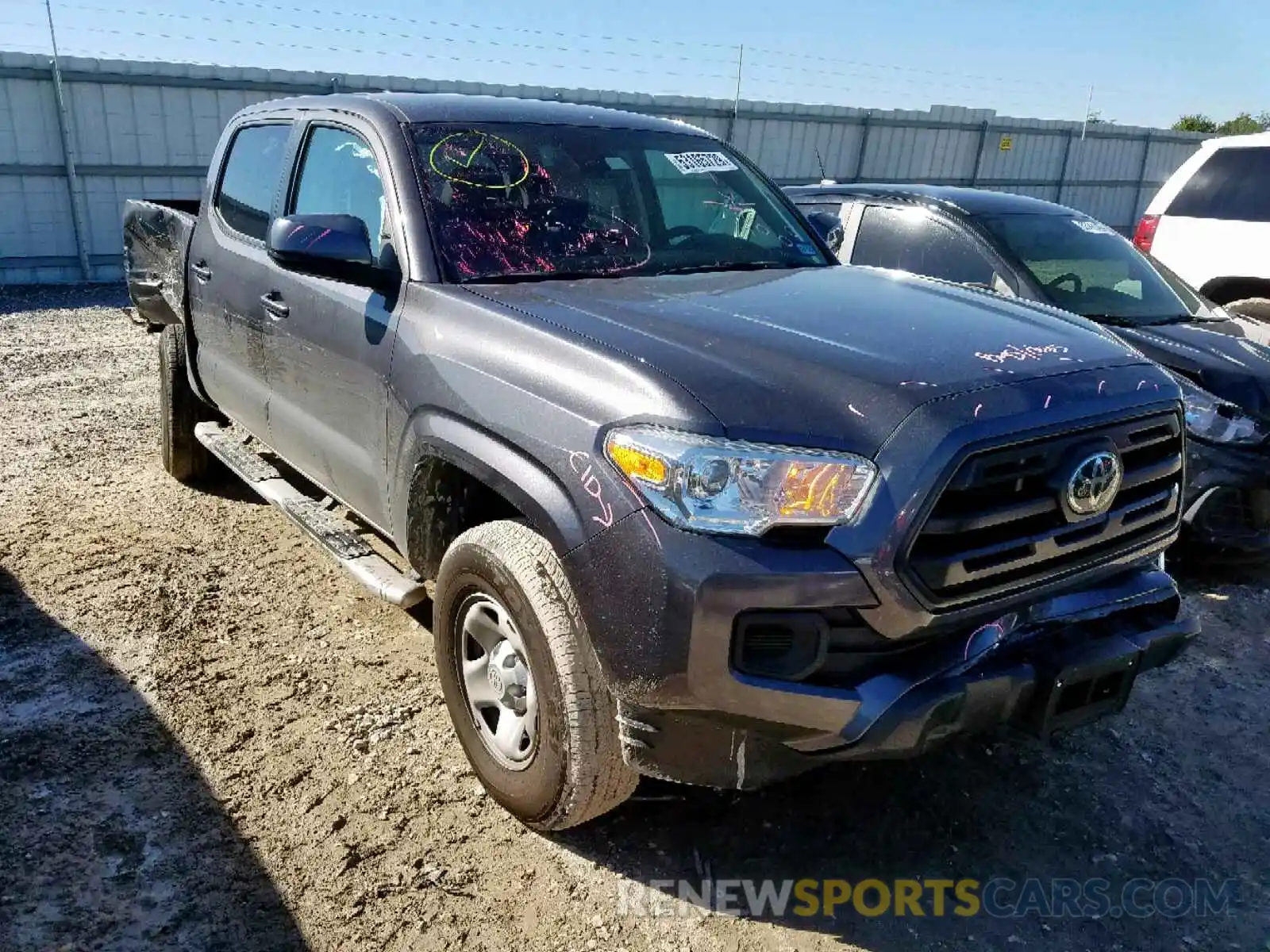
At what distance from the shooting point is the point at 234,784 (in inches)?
117

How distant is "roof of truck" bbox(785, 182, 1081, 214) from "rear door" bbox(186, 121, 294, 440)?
11.2 feet

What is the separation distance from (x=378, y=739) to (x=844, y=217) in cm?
417

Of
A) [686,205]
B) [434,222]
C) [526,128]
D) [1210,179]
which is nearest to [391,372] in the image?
[434,222]

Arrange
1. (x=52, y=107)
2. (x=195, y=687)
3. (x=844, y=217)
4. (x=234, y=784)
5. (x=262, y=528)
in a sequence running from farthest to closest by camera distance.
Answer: (x=52, y=107), (x=844, y=217), (x=262, y=528), (x=195, y=687), (x=234, y=784)

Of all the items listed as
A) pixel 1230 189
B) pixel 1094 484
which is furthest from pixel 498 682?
pixel 1230 189

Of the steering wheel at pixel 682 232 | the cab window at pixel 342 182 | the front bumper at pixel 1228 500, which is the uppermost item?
the cab window at pixel 342 182

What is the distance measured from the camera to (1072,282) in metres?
5.27

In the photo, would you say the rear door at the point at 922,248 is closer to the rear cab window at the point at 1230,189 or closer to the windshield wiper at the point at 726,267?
the windshield wiper at the point at 726,267

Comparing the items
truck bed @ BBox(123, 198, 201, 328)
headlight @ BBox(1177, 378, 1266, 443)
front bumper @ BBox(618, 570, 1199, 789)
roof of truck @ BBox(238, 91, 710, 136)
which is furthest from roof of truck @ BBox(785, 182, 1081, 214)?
truck bed @ BBox(123, 198, 201, 328)

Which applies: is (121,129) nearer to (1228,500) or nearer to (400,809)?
(400,809)

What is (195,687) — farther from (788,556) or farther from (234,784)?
(788,556)

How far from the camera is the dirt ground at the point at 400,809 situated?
8.20ft

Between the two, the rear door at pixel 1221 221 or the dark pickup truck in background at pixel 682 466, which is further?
the rear door at pixel 1221 221

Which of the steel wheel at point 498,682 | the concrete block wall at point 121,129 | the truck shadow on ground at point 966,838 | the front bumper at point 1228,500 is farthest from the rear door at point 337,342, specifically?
the concrete block wall at point 121,129
